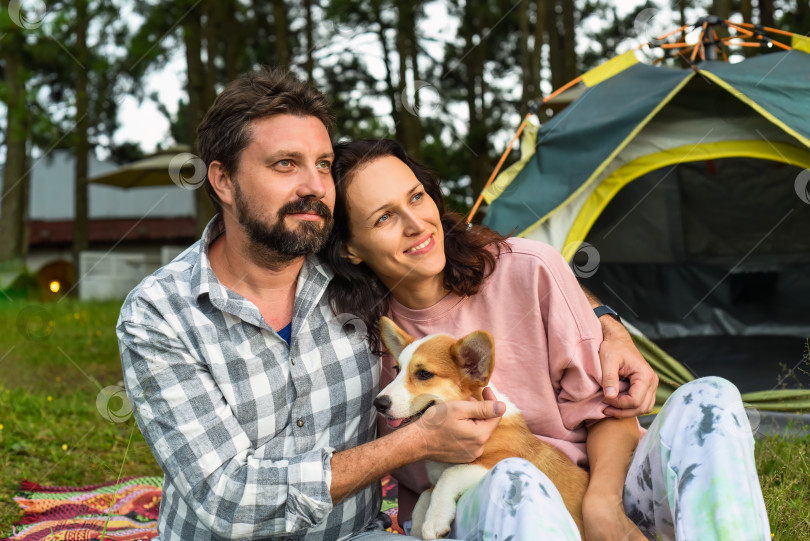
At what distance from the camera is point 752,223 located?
5.86m

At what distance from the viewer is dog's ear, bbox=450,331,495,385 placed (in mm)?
1904

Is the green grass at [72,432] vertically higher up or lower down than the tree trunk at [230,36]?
lower down

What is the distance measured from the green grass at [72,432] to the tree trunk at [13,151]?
539 centimetres

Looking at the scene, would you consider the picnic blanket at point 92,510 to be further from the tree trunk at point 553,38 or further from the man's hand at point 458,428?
the tree trunk at point 553,38

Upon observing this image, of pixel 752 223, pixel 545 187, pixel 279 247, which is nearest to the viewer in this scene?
pixel 279 247

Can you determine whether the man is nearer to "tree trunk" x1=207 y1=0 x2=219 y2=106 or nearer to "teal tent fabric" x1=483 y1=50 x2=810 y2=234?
"teal tent fabric" x1=483 y1=50 x2=810 y2=234

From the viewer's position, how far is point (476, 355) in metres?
1.95

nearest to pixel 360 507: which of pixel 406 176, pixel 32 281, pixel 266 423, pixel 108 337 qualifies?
pixel 266 423

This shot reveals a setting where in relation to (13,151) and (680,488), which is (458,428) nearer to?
(680,488)

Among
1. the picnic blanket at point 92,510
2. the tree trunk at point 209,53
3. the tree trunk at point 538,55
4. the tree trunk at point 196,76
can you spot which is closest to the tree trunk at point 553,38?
the tree trunk at point 538,55

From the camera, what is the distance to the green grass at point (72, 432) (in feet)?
8.98

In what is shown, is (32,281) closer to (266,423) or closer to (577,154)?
(577,154)

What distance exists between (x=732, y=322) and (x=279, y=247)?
481 cm

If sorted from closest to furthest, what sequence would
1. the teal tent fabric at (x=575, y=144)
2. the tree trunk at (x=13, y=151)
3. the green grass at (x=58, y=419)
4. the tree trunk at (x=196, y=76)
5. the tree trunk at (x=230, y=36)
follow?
the green grass at (x=58, y=419)
the teal tent fabric at (x=575, y=144)
the tree trunk at (x=196, y=76)
the tree trunk at (x=230, y=36)
the tree trunk at (x=13, y=151)
